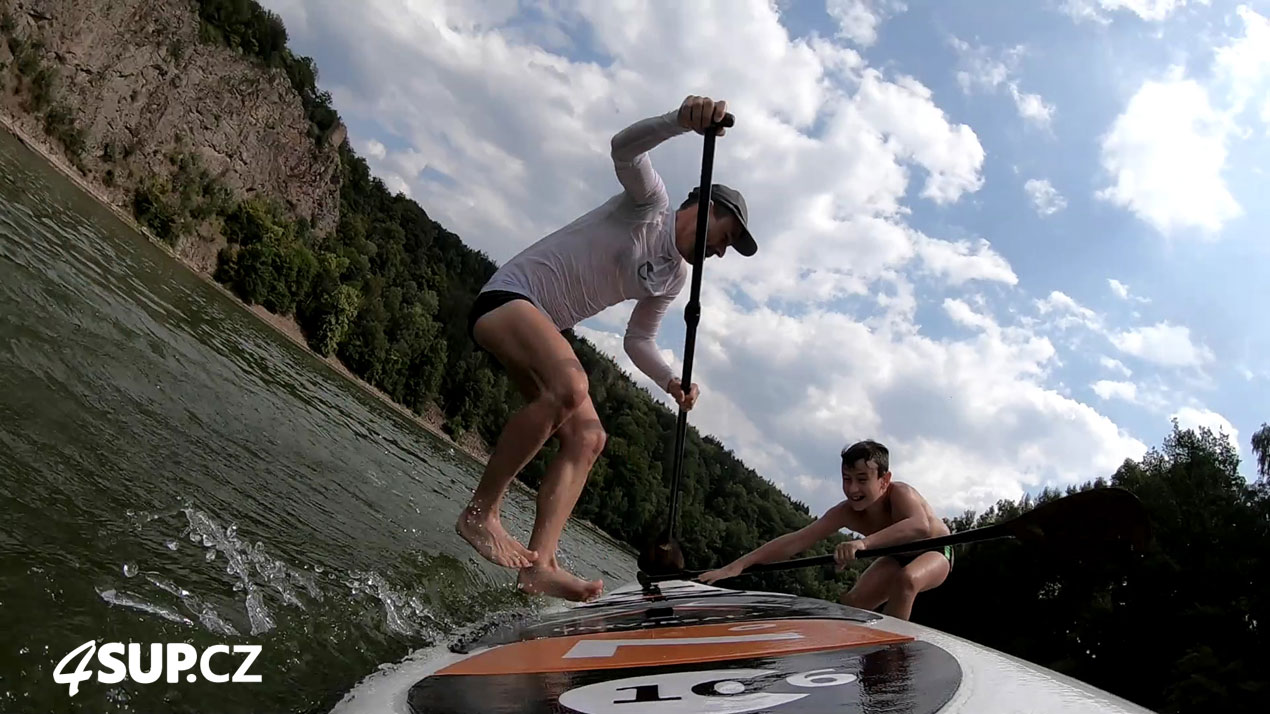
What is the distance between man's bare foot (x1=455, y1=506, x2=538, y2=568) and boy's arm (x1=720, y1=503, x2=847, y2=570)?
2.25 m

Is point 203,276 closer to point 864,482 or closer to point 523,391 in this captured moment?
point 864,482

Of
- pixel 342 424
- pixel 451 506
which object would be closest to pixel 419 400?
pixel 342 424

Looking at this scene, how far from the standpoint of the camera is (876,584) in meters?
5.68

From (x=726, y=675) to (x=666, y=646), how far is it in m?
0.74

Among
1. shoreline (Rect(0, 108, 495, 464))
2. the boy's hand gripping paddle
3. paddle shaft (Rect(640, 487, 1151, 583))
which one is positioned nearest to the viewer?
paddle shaft (Rect(640, 487, 1151, 583))

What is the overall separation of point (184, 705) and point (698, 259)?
298 centimetres

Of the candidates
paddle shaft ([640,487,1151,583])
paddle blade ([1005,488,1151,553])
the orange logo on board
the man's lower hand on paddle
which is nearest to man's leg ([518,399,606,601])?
the orange logo on board

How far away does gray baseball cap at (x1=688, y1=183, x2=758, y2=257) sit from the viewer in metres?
4.48

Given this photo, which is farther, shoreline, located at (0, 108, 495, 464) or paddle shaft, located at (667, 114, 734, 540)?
shoreline, located at (0, 108, 495, 464)

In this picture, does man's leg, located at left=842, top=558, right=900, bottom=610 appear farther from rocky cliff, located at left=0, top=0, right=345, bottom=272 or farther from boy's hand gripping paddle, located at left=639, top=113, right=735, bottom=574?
rocky cliff, located at left=0, top=0, right=345, bottom=272

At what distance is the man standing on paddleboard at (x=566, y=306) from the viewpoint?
3.95 metres

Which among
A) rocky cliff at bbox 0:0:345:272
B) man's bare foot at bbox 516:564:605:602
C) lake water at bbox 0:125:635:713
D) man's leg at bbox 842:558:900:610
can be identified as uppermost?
rocky cliff at bbox 0:0:345:272

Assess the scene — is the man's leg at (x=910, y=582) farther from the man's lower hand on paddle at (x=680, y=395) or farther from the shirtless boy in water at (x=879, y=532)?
the man's lower hand on paddle at (x=680, y=395)

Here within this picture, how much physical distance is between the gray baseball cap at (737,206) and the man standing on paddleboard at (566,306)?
0.01m
